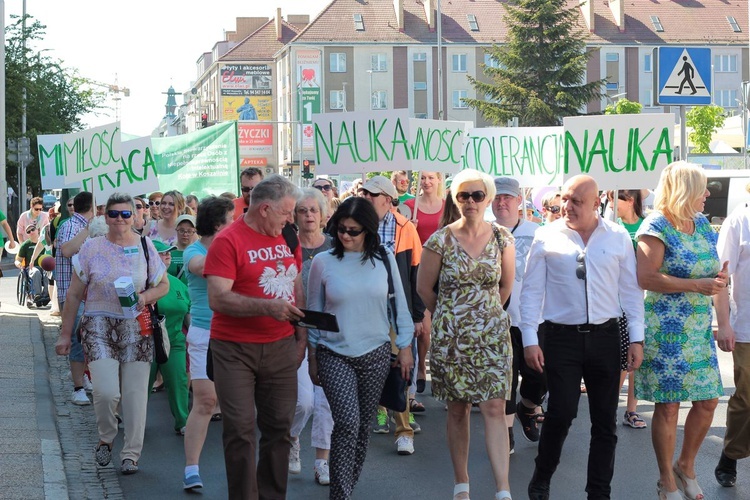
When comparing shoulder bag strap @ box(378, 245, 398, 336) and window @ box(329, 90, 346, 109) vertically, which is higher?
window @ box(329, 90, 346, 109)

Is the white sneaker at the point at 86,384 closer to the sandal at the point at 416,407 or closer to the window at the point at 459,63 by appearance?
the sandal at the point at 416,407

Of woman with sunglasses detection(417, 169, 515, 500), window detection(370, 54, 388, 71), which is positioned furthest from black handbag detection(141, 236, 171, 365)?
window detection(370, 54, 388, 71)

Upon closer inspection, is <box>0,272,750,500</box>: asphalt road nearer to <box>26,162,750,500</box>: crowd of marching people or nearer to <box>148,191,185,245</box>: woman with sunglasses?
<box>26,162,750,500</box>: crowd of marching people

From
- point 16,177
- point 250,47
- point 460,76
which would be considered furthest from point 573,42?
point 250,47

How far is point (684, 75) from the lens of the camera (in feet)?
37.0

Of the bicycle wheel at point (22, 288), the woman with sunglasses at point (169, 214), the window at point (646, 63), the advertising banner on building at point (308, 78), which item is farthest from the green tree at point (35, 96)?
the window at point (646, 63)

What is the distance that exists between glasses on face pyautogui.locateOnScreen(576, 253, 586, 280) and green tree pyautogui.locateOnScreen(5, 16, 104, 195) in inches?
1020

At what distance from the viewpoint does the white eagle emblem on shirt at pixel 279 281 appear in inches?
234

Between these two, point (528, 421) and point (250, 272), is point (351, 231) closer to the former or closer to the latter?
point (250, 272)

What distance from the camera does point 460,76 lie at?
302ft

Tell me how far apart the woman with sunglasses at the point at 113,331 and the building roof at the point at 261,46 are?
10015 cm

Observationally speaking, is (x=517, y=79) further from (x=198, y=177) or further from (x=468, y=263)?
(x=468, y=263)

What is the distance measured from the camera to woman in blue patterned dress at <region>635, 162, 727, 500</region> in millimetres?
6430

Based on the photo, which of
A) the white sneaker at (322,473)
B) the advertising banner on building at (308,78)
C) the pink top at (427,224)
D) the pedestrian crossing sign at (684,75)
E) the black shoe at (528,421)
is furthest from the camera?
the advertising banner on building at (308,78)
